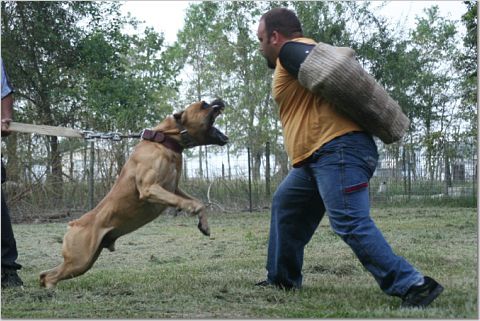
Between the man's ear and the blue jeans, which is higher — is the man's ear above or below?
above

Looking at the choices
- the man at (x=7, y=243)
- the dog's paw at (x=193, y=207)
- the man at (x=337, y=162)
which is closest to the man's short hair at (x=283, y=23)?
the man at (x=337, y=162)

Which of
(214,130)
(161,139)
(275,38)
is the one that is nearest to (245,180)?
(214,130)

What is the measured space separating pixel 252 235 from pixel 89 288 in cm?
575

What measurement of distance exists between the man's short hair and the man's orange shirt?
0.12 meters

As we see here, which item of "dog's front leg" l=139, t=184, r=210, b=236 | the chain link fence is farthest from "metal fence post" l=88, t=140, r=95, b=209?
"dog's front leg" l=139, t=184, r=210, b=236

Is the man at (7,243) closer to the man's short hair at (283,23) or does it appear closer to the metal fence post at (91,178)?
the man's short hair at (283,23)

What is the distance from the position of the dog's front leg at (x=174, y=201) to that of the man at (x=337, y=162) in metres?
0.91

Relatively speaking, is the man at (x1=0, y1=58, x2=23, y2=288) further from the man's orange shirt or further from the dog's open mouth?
the man's orange shirt

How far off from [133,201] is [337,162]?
1.89 m

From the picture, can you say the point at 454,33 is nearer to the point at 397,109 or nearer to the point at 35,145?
the point at 35,145

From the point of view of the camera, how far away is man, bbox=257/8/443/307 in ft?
14.7

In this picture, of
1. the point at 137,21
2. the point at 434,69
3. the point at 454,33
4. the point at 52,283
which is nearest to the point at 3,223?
the point at 52,283

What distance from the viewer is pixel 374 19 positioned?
75.8ft

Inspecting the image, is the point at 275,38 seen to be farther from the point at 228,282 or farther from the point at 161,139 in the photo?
the point at 228,282
